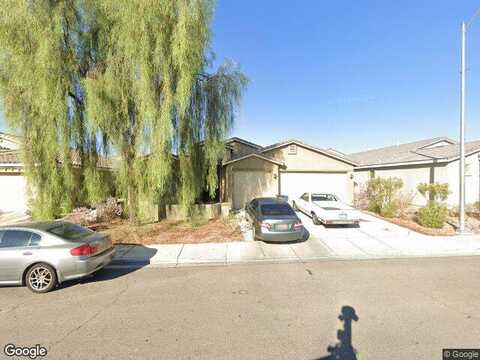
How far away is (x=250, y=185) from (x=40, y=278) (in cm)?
1166

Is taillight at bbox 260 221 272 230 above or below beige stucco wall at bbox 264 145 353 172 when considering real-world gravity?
below

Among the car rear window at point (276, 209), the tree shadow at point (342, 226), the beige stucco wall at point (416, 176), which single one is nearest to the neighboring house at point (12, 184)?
the car rear window at point (276, 209)

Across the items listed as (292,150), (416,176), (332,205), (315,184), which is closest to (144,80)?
(332,205)

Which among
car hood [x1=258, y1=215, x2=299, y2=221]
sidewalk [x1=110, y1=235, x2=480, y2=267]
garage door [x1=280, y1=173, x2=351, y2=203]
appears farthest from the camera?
A: garage door [x1=280, y1=173, x2=351, y2=203]

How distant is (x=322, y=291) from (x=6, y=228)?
6.81 metres

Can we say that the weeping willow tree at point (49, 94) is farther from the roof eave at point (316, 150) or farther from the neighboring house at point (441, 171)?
the neighboring house at point (441, 171)

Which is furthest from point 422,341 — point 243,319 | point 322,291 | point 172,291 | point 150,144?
point 150,144

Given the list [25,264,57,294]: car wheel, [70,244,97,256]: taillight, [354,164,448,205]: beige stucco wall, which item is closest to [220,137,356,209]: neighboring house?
[354,164,448,205]: beige stucco wall

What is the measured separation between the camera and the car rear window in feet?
28.1

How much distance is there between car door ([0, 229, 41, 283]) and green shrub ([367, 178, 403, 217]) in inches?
568

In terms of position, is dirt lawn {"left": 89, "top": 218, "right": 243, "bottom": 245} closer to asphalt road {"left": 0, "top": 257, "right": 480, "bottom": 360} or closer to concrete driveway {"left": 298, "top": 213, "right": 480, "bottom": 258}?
asphalt road {"left": 0, "top": 257, "right": 480, "bottom": 360}

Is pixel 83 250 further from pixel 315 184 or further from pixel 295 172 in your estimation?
pixel 315 184

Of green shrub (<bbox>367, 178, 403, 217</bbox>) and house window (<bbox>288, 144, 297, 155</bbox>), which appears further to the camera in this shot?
house window (<bbox>288, 144, 297, 155</bbox>)

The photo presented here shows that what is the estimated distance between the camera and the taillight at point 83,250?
495 centimetres
